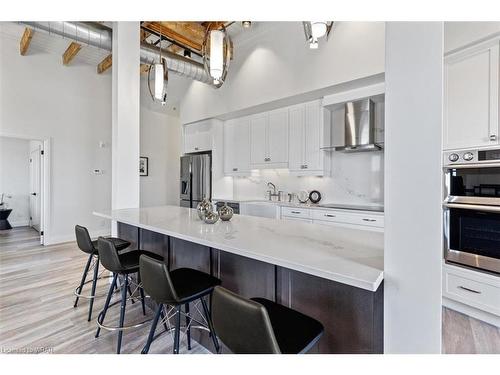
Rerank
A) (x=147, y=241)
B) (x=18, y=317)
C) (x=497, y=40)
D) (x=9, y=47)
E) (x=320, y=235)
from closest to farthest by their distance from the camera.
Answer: (x=320, y=235)
(x=497, y=40)
(x=18, y=317)
(x=147, y=241)
(x=9, y=47)

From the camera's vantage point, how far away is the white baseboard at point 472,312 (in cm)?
224

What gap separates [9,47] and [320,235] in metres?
6.06

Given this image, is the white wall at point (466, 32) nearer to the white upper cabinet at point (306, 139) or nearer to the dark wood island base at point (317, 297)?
the white upper cabinet at point (306, 139)

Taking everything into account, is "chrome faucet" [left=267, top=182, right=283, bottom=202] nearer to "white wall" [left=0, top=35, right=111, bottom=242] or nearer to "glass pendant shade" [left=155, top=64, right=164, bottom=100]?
"glass pendant shade" [left=155, top=64, right=164, bottom=100]

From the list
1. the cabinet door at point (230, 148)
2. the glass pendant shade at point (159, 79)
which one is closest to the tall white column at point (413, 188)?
the glass pendant shade at point (159, 79)

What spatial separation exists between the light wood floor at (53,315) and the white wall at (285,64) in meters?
3.30

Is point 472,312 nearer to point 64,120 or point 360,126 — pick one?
point 360,126

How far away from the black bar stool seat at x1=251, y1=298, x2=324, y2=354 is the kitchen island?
154 millimetres

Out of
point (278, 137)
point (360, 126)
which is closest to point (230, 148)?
point (278, 137)

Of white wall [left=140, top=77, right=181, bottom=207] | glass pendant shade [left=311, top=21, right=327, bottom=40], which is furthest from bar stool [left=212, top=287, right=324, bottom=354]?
white wall [left=140, top=77, right=181, bottom=207]

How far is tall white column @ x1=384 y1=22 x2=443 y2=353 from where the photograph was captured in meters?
0.93
